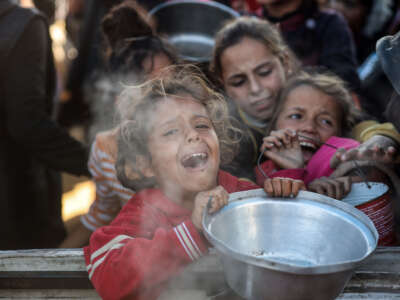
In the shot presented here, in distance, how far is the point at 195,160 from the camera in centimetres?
145

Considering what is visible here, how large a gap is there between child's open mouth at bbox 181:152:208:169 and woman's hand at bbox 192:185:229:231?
0.22m

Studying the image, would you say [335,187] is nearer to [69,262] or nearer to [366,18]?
[69,262]

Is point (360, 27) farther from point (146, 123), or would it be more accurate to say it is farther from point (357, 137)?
point (146, 123)

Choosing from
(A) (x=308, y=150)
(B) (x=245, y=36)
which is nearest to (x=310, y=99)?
(A) (x=308, y=150)

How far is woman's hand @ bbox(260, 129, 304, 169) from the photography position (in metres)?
1.68

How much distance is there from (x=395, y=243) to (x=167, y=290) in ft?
3.26

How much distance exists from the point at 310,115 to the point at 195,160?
84 centimetres

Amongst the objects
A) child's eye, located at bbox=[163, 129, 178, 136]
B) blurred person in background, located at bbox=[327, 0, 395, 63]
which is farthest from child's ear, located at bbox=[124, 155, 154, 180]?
blurred person in background, located at bbox=[327, 0, 395, 63]

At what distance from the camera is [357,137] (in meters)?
2.05

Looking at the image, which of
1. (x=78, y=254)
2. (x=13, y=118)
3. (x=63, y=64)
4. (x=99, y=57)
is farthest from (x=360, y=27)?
(x=63, y=64)

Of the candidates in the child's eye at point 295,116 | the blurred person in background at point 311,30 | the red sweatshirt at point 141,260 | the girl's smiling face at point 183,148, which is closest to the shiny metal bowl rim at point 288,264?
the red sweatshirt at point 141,260

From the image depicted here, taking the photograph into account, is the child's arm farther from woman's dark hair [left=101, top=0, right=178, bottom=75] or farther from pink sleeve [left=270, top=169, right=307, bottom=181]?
woman's dark hair [left=101, top=0, right=178, bottom=75]

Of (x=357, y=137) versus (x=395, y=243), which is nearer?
(x=395, y=243)

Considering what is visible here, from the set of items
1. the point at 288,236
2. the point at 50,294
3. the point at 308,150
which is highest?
the point at 288,236
